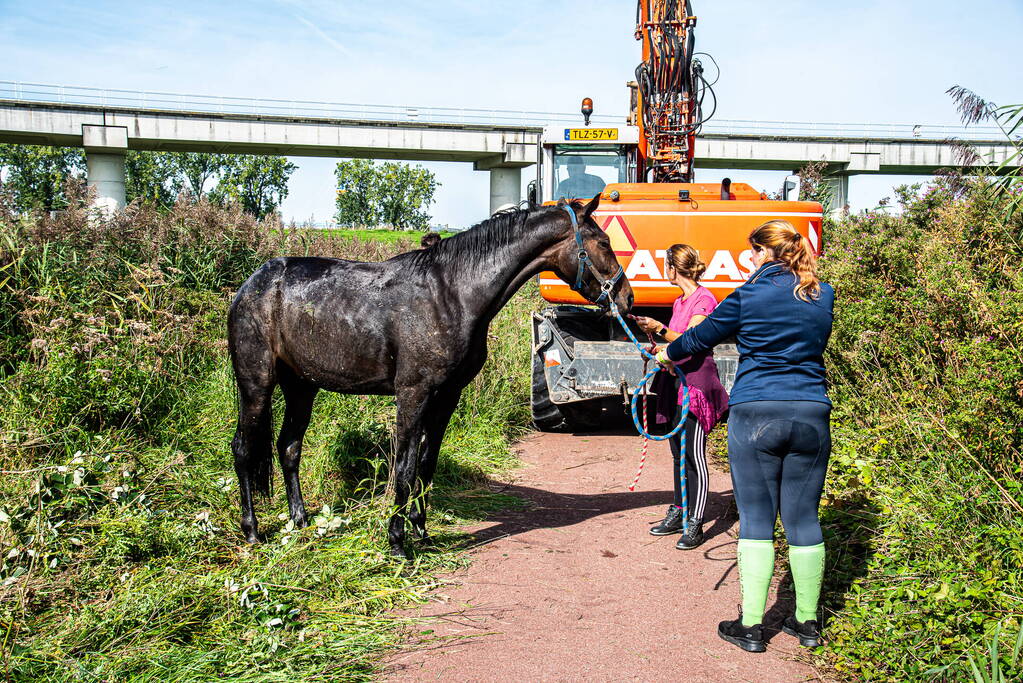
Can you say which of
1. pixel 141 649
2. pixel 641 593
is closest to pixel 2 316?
pixel 141 649

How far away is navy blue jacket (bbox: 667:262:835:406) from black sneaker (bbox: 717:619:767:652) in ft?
3.49

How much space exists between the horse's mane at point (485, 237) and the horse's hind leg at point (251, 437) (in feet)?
4.30

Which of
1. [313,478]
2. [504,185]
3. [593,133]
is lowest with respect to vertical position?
[313,478]

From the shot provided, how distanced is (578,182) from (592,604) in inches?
255

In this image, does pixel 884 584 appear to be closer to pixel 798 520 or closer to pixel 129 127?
pixel 798 520

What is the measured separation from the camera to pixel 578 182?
9.59m

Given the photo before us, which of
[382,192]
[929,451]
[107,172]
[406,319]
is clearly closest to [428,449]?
[406,319]

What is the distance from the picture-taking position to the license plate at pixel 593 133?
9453 mm

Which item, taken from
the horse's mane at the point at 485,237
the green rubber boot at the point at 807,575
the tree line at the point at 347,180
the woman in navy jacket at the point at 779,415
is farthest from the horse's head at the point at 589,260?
the tree line at the point at 347,180

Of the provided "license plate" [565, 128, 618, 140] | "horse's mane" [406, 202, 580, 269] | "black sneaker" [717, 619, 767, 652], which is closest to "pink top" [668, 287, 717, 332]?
"horse's mane" [406, 202, 580, 269]

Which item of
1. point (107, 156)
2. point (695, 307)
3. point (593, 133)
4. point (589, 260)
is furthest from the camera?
point (107, 156)

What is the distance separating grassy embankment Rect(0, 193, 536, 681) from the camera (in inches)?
129

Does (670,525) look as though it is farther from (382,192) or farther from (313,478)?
(382,192)

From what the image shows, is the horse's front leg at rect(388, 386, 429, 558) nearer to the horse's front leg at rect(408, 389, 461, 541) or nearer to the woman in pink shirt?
the horse's front leg at rect(408, 389, 461, 541)
